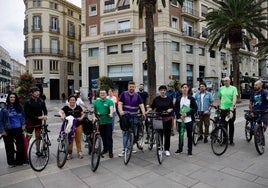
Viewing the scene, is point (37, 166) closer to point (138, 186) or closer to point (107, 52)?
point (138, 186)

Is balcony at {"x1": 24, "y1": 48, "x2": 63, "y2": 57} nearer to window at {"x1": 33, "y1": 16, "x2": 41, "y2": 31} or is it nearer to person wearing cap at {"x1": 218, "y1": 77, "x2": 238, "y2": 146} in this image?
window at {"x1": 33, "y1": 16, "x2": 41, "y2": 31}

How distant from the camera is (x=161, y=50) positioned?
110 feet

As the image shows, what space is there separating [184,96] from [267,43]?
24.2 meters

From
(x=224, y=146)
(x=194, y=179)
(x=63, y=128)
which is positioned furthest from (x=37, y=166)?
(x=224, y=146)

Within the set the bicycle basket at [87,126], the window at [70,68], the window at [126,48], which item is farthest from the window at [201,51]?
the bicycle basket at [87,126]

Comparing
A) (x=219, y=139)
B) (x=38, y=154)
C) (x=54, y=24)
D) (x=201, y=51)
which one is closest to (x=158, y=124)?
(x=219, y=139)

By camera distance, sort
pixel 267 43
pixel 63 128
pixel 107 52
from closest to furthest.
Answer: pixel 63 128
pixel 267 43
pixel 107 52

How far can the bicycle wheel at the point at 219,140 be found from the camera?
282 inches

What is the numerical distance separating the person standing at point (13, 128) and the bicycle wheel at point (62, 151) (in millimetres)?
925

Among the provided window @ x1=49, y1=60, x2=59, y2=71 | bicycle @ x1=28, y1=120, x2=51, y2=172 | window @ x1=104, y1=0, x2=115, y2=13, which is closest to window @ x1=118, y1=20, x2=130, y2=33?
window @ x1=104, y1=0, x2=115, y2=13

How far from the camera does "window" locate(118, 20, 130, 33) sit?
35.2m

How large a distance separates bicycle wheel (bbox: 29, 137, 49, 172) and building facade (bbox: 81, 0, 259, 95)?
26886 millimetres

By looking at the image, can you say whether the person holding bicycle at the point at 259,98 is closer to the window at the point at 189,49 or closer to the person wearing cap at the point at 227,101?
the person wearing cap at the point at 227,101

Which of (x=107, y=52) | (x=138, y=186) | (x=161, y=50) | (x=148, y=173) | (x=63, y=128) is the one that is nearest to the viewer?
(x=138, y=186)
